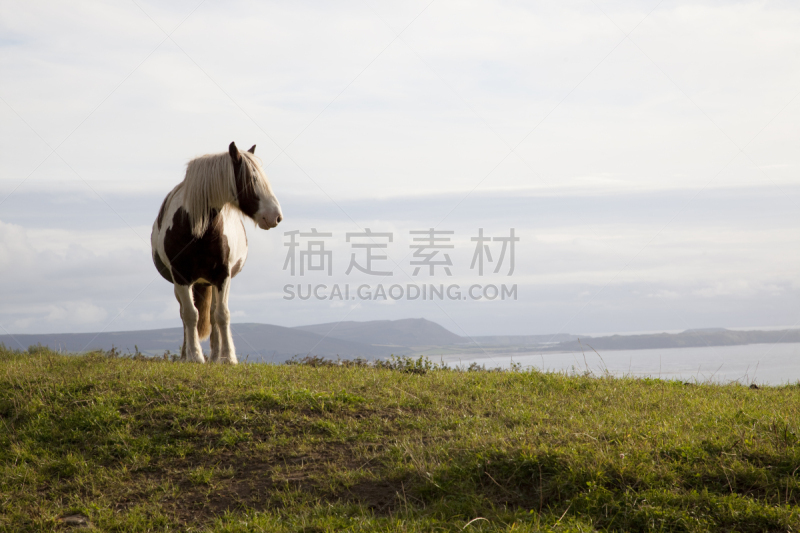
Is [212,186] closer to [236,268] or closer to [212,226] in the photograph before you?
[212,226]

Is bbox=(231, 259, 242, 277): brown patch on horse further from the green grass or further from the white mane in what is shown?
the green grass

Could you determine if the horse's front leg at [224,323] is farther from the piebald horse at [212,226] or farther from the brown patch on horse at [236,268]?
the brown patch on horse at [236,268]

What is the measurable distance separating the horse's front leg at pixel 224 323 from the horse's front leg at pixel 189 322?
381 millimetres

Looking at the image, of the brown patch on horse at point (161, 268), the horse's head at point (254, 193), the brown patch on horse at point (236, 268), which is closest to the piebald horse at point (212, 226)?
the horse's head at point (254, 193)

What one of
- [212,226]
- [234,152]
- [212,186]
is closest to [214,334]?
[212,226]

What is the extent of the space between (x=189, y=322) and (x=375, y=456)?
5855 mm

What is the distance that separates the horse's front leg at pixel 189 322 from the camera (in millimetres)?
10461

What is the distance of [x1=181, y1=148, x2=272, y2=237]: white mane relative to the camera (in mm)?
9812

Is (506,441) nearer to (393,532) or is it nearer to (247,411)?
(393,532)

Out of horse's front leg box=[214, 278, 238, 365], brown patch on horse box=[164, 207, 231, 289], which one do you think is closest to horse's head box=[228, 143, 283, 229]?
brown patch on horse box=[164, 207, 231, 289]

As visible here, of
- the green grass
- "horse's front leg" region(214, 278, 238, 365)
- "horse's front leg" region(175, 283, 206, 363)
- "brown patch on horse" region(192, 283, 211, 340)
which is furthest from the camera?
"brown patch on horse" region(192, 283, 211, 340)

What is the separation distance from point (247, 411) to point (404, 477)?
7.91ft

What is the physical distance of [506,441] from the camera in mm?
5965

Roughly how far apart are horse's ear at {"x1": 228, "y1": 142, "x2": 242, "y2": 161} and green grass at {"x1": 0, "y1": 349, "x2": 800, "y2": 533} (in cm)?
364
